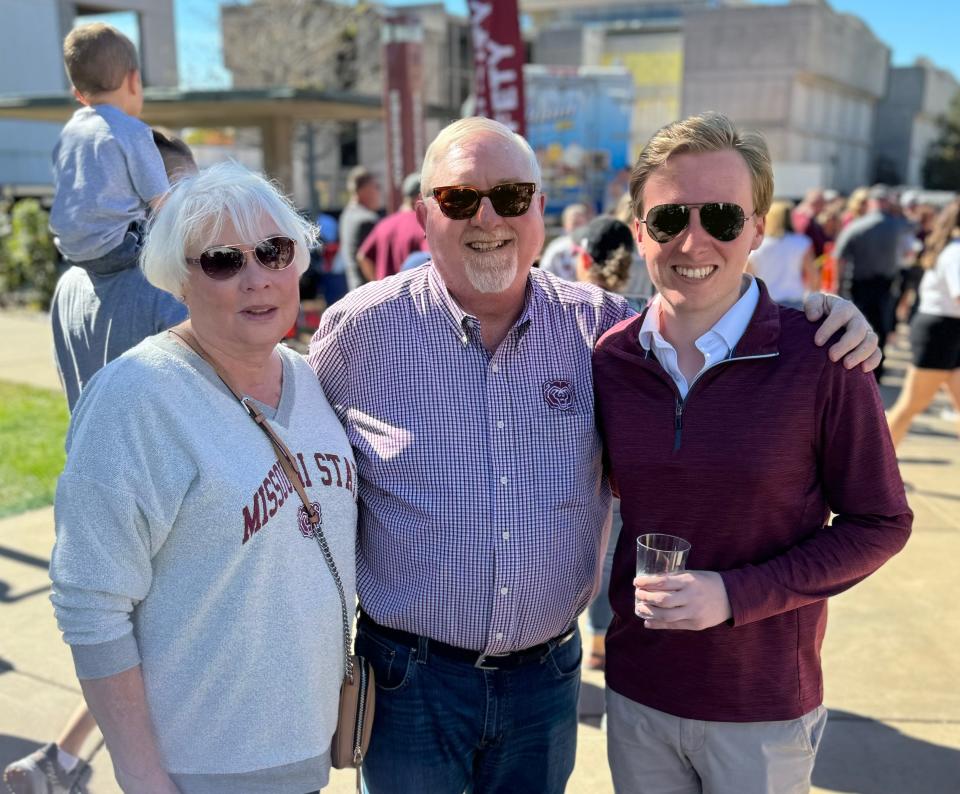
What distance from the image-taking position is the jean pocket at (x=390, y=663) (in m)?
2.00

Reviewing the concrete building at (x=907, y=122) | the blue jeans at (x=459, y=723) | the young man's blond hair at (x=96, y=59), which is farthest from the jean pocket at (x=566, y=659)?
the concrete building at (x=907, y=122)

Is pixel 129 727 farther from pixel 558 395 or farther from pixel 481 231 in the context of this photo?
pixel 481 231

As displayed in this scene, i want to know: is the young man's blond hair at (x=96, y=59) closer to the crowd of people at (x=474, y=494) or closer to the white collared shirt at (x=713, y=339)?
the crowd of people at (x=474, y=494)

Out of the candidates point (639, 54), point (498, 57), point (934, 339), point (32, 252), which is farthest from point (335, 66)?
point (934, 339)

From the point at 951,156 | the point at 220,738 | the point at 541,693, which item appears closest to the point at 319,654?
the point at 220,738

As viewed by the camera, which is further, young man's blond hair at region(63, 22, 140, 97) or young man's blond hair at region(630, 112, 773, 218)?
young man's blond hair at region(63, 22, 140, 97)

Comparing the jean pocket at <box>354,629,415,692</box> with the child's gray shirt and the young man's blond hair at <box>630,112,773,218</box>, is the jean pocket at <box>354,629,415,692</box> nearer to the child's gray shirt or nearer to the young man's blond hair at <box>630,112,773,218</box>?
the young man's blond hair at <box>630,112,773,218</box>

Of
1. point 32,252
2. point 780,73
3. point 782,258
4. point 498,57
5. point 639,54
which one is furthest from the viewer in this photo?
point 639,54

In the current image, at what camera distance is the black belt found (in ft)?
6.54

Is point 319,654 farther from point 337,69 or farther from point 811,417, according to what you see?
point 337,69

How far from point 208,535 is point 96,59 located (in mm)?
2031

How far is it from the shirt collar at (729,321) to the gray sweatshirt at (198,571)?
0.77m

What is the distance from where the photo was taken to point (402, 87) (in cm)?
991

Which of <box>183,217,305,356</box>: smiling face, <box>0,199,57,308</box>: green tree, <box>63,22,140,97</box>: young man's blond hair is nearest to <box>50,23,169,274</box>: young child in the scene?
<box>63,22,140,97</box>: young man's blond hair
